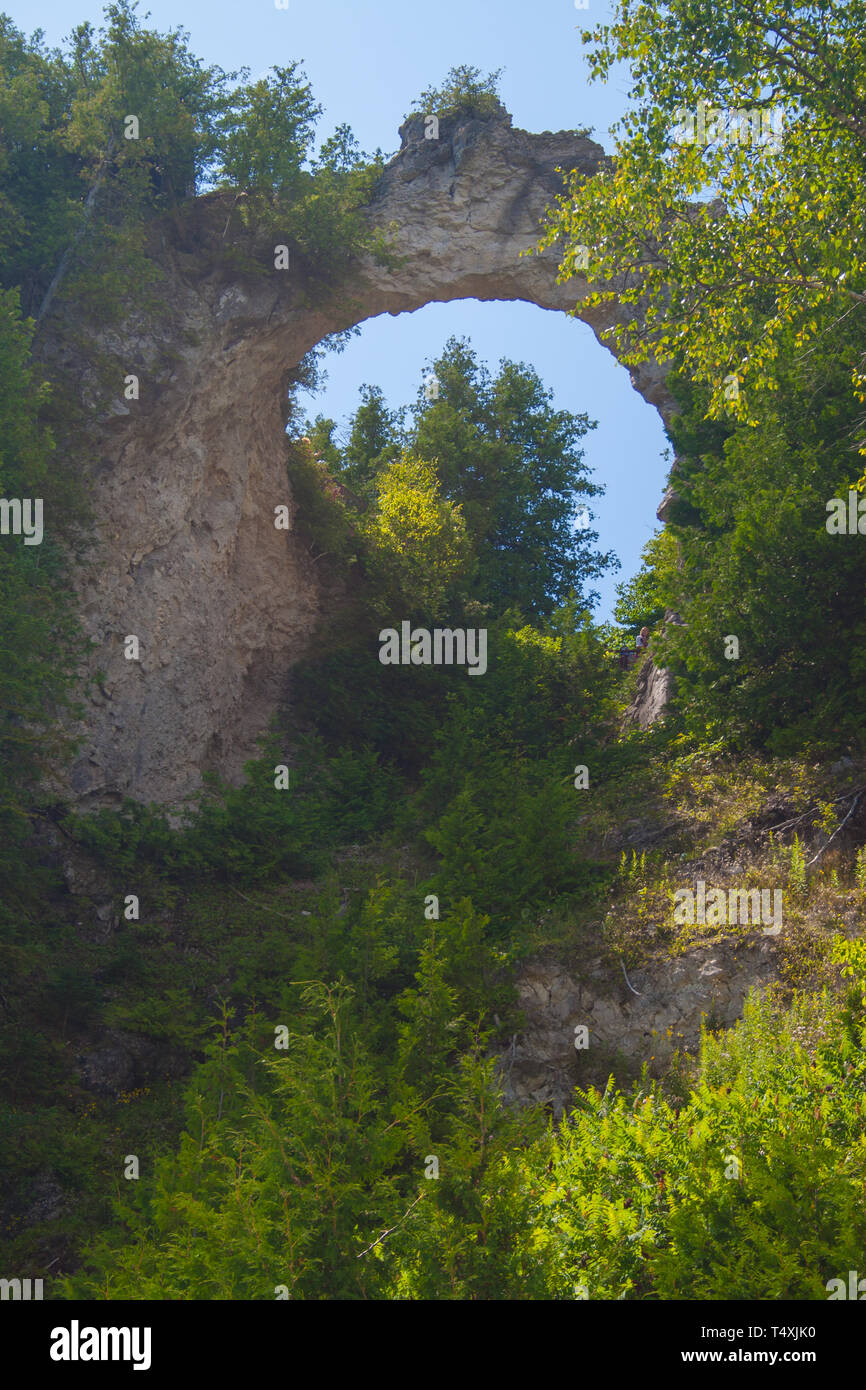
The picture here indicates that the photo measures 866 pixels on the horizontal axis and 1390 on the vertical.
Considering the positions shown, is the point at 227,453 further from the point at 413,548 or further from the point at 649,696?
the point at 649,696

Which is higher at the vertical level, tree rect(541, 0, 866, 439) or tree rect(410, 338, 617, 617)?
tree rect(410, 338, 617, 617)

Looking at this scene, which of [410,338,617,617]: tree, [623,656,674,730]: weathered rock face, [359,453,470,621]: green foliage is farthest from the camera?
[410,338,617,617]: tree

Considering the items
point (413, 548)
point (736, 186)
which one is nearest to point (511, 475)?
point (413, 548)

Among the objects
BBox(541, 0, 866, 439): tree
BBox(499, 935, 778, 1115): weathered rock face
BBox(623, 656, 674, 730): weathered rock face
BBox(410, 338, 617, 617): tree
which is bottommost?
BBox(499, 935, 778, 1115): weathered rock face

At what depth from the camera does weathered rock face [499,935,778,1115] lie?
11359mm

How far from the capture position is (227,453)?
21.3 metres

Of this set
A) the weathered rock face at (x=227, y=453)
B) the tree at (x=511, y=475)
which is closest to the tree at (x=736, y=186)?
the weathered rock face at (x=227, y=453)

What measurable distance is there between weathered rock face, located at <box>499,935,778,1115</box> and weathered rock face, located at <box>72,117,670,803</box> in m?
8.58

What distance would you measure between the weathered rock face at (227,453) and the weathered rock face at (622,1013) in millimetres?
8579

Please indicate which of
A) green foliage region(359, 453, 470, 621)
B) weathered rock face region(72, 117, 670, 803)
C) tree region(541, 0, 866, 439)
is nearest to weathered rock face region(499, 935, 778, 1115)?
tree region(541, 0, 866, 439)

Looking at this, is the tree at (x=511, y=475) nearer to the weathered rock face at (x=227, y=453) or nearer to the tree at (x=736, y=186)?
the weathered rock face at (x=227, y=453)

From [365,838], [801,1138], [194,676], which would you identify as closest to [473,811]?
[365,838]

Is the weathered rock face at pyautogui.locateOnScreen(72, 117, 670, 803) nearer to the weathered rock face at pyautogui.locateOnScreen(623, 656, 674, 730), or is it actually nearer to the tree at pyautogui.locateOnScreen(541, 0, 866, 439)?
the weathered rock face at pyautogui.locateOnScreen(623, 656, 674, 730)
